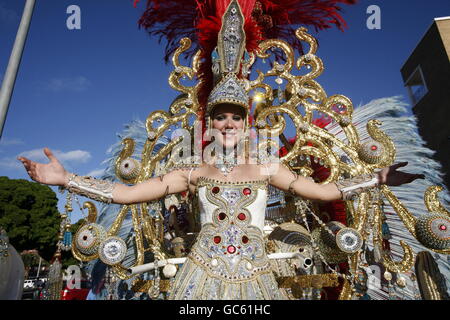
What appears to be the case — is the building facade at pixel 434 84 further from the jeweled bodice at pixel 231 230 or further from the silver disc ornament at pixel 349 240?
the jeweled bodice at pixel 231 230

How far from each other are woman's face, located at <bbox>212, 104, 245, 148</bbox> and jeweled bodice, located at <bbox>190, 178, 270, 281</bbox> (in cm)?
44

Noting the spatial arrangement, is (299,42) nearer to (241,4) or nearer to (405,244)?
(241,4)

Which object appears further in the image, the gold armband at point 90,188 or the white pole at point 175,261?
the white pole at point 175,261

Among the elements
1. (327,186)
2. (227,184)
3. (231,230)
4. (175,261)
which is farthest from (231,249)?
(327,186)

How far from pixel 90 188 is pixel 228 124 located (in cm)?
133

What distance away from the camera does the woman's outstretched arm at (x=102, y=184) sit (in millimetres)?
2336

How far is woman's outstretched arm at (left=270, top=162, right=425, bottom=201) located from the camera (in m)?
2.61

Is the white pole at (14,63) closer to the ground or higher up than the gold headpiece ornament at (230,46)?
closer to the ground

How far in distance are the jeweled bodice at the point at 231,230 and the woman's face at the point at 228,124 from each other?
441 millimetres

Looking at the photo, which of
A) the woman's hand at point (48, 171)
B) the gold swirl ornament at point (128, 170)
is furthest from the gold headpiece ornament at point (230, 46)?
the woman's hand at point (48, 171)

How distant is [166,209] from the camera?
397 cm

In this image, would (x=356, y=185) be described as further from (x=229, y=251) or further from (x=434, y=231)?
(x=229, y=251)

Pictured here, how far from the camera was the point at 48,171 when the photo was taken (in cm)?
237
